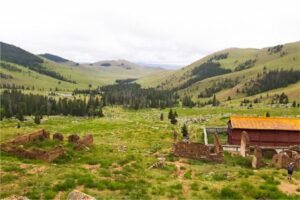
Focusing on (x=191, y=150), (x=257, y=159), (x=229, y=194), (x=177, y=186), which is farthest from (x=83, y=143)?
(x=229, y=194)

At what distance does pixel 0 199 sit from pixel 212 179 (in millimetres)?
18192

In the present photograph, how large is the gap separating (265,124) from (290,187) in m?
29.8

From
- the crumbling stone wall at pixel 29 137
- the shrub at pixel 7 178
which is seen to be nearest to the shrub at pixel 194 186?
the shrub at pixel 7 178

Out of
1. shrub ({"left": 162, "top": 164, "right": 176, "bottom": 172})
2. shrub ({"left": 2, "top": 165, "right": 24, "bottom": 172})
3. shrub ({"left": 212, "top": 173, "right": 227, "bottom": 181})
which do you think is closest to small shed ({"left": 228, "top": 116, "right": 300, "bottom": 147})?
shrub ({"left": 162, "top": 164, "right": 176, "bottom": 172})

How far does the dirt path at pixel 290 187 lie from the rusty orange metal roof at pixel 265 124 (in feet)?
87.0

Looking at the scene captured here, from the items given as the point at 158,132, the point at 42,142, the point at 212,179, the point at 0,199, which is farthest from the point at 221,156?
the point at 158,132

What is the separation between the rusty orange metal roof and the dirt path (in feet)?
87.0

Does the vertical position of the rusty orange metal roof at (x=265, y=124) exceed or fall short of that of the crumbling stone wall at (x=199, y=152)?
it exceeds it

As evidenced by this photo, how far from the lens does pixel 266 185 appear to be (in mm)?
28203

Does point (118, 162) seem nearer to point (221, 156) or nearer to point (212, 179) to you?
point (212, 179)

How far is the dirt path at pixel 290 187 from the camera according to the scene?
2743 cm

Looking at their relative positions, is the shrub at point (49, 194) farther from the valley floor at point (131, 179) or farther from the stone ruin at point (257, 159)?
the stone ruin at point (257, 159)

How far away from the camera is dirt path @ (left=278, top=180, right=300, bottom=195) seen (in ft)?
90.0

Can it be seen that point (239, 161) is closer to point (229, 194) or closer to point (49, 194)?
point (229, 194)
